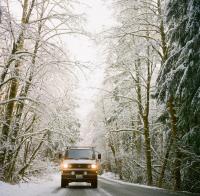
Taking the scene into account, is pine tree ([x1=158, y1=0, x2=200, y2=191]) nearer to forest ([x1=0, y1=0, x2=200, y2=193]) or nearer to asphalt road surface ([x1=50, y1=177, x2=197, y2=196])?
forest ([x1=0, y1=0, x2=200, y2=193])

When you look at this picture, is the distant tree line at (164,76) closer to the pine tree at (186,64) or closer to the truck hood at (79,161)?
the pine tree at (186,64)

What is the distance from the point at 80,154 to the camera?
20.0m

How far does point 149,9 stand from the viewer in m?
21.6

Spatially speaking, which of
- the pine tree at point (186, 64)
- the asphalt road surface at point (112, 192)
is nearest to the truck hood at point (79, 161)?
the asphalt road surface at point (112, 192)

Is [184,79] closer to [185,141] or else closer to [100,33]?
[185,141]

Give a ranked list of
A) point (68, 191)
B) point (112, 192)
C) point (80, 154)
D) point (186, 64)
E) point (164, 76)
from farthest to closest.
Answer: point (80, 154) < point (68, 191) < point (112, 192) < point (164, 76) < point (186, 64)

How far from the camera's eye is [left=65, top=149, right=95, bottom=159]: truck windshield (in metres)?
19.8

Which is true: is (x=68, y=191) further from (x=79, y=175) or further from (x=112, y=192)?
(x=79, y=175)

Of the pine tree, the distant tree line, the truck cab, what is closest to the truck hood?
the truck cab

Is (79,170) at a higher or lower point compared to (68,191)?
higher

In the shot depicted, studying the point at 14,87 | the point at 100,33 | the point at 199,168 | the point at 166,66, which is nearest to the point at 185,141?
the point at 199,168

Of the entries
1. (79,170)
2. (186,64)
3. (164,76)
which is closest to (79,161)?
(79,170)

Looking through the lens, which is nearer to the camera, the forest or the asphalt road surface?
the forest

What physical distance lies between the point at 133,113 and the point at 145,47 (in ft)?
31.4
